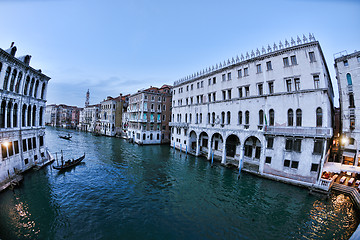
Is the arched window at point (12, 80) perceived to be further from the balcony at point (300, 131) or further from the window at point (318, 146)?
the window at point (318, 146)

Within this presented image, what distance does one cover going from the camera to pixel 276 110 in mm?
17594

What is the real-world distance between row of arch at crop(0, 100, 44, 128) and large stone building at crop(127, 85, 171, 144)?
73.2 feet

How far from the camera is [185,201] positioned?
12688mm

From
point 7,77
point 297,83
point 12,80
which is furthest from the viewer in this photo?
point 297,83

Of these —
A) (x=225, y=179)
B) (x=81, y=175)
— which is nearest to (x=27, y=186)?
(x=81, y=175)

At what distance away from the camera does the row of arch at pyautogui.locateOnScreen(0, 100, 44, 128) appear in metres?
13.4

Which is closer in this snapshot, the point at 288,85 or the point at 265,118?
the point at 288,85

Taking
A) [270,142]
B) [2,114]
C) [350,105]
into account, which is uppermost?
[350,105]

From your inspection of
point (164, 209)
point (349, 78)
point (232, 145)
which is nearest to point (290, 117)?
point (232, 145)

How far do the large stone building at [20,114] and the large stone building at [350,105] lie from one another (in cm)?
3459

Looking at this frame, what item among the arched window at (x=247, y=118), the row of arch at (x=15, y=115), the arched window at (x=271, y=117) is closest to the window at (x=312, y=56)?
the arched window at (x=271, y=117)

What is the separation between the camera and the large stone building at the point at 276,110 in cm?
1520

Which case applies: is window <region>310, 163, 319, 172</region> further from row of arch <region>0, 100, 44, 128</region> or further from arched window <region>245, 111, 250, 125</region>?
row of arch <region>0, 100, 44, 128</region>

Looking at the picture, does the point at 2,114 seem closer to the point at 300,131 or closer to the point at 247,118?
the point at 247,118
